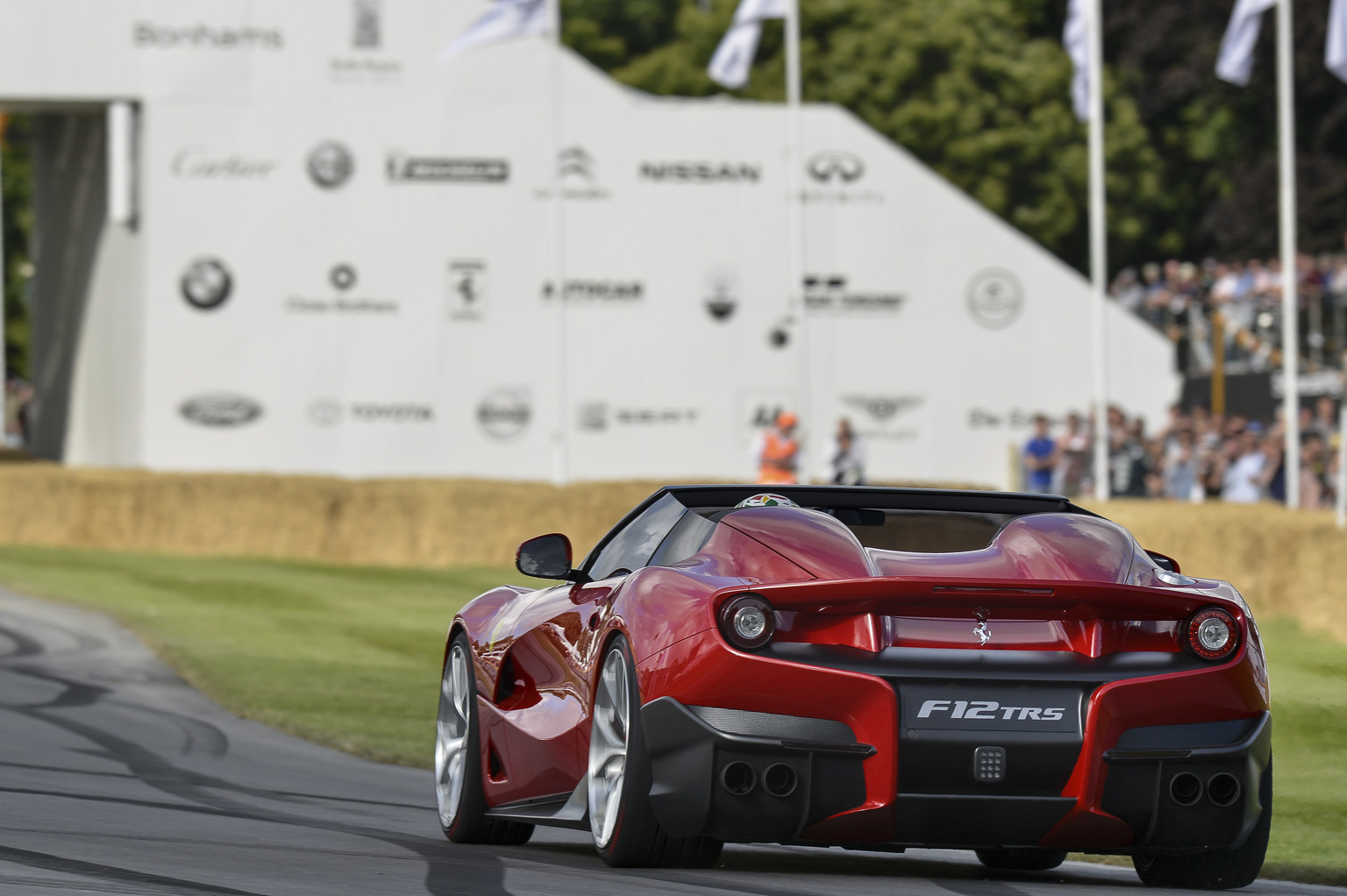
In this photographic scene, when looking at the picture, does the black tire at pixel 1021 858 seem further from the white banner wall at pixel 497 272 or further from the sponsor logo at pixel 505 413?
the sponsor logo at pixel 505 413

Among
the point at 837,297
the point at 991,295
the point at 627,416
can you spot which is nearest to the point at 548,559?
the point at 627,416

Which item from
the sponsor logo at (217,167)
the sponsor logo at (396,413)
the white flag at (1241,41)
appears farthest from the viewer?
the sponsor logo at (396,413)

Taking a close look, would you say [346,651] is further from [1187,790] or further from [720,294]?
[720,294]

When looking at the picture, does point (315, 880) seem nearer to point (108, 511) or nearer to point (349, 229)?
point (108, 511)

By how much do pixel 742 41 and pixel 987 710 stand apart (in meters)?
25.4

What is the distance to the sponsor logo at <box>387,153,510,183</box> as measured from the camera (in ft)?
109

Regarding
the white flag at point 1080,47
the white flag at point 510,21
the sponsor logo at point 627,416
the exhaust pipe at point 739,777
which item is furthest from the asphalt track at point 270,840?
the sponsor logo at point 627,416

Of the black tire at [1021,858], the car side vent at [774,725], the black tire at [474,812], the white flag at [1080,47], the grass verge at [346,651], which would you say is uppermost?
the white flag at [1080,47]

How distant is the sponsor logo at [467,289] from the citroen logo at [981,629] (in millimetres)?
28018

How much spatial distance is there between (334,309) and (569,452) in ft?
13.5

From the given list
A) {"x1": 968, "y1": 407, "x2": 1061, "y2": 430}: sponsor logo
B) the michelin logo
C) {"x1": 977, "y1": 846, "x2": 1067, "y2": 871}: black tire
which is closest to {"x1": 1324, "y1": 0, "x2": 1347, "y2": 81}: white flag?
{"x1": 968, "y1": 407, "x2": 1061, "y2": 430}: sponsor logo

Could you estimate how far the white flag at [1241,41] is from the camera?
24125 mm

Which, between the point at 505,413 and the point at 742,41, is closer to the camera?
the point at 742,41

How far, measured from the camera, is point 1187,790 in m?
5.66
